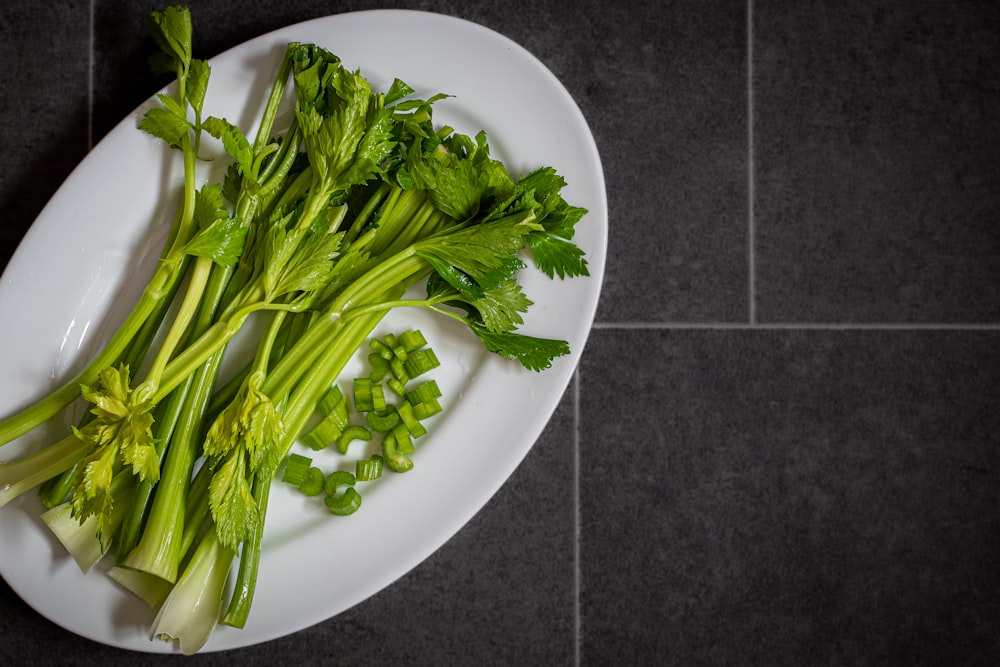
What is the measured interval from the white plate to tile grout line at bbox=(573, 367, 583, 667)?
0.14m

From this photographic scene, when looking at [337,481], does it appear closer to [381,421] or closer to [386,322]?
[381,421]

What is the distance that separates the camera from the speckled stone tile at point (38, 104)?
3.47 ft

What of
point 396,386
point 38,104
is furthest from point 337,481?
point 38,104

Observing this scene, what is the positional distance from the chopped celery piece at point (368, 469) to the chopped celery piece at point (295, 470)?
71 mm

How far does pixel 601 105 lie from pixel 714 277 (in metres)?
0.32

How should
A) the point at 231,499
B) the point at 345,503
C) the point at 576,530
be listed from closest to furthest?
the point at 231,499 < the point at 345,503 < the point at 576,530

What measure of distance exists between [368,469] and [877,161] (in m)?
0.94

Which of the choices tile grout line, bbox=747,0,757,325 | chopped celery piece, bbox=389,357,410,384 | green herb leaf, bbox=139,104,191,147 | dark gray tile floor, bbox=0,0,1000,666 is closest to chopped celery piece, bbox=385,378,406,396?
chopped celery piece, bbox=389,357,410,384

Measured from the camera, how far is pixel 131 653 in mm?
1042

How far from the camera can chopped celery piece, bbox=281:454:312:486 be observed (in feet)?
3.20

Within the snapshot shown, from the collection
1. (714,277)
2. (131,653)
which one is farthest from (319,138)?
(131,653)

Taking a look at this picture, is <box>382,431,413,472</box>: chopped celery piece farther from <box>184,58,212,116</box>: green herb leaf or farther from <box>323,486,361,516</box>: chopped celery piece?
<box>184,58,212,116</box>: green herb leaf

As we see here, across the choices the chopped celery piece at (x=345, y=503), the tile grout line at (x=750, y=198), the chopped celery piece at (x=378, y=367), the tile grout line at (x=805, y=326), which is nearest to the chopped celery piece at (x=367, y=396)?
the chopped celery piece at (x=378, y=367)

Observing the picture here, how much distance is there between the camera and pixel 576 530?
3.66 ft
